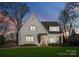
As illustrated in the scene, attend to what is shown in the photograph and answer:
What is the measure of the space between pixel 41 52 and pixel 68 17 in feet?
2.47

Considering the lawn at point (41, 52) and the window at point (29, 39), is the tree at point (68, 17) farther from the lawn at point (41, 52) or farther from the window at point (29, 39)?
the window at point (29, 39)

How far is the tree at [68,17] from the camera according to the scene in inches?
263

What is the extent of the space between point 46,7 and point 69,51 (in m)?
0.84

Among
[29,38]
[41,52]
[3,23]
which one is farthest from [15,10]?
[41,52]

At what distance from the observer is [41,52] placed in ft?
21.7

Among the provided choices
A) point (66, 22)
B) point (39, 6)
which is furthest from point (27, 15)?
point (66, 22)

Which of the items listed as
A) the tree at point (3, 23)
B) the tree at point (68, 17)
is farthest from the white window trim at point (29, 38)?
the tree at point (68, 17)

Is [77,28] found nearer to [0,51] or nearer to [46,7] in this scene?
[46,7]

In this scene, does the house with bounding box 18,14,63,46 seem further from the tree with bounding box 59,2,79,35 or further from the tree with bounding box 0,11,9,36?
the tree with bounding box 0,11,9,36

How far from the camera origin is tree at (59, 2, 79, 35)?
669cm

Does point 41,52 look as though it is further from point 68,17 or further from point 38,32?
point 68,17

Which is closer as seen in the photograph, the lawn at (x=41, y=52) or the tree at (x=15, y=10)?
the lawn at (x=41, y=52)

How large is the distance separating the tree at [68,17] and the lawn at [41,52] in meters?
0.31

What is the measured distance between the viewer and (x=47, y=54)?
21.7 ft
